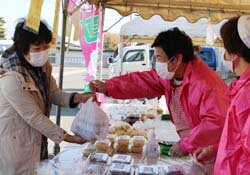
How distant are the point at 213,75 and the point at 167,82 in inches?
12.3

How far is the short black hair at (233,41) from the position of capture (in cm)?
142

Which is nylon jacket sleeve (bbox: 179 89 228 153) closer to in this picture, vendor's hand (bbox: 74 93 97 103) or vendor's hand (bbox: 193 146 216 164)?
vendor's hand (bbox: 193 146 216 164)

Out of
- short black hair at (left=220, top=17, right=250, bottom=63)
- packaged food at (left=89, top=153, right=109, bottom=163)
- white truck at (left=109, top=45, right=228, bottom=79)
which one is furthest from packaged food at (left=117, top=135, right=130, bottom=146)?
white truck at (left=109, top=45, right=228, bottom=79)

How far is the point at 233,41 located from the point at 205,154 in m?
0.54

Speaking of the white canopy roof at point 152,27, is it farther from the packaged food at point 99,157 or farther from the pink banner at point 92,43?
the packaged food at point 99,157

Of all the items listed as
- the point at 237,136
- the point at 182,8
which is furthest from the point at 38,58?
the point at 182,8

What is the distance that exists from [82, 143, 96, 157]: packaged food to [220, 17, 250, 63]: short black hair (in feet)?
3.27


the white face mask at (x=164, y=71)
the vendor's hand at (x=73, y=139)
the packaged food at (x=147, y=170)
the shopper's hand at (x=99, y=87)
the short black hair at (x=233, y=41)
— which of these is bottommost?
the packaged food at (x=147, y=170)

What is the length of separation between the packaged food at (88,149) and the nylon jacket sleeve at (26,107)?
0.29m

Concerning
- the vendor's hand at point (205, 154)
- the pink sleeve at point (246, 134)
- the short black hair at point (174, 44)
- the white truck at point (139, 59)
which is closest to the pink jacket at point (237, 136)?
the pink sleeve at point (246, 134)

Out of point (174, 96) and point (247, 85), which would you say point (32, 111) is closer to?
point (174, 96)

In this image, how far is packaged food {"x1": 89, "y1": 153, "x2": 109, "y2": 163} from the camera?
1.86 m

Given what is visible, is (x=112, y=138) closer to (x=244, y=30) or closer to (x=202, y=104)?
(x=202, y=104)

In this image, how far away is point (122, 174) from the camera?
168 cm
